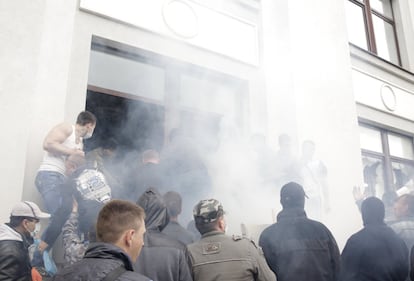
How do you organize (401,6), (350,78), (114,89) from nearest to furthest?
(114,89) → (350,78) → (401,6)

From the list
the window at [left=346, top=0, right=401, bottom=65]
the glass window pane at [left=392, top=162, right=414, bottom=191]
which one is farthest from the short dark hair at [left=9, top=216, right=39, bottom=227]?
the window at [left=346, top=0, right=401, bottom=65]

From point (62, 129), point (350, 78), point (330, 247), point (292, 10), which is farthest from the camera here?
point (350, 78)

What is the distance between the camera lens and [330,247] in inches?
114

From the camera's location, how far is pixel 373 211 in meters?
3.13

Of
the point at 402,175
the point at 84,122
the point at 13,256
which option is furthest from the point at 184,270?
the point at 402,175

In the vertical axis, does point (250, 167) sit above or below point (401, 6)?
below

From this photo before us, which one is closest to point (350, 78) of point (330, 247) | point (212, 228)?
point (330, 247)

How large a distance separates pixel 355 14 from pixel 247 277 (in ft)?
28.0

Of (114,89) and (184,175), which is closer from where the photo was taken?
(184,175)

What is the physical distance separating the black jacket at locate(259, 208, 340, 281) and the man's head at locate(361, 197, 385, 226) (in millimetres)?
455

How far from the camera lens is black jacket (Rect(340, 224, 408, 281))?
296cm

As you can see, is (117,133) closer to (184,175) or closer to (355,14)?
(184,175)

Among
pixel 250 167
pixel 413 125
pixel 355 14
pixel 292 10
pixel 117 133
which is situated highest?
pixel 355 14

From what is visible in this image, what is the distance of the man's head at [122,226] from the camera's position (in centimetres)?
170
